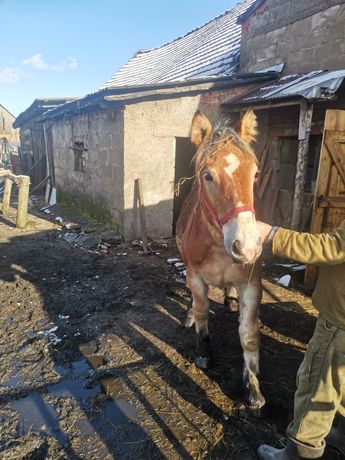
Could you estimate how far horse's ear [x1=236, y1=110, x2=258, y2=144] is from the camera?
254cm

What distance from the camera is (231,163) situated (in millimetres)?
2109

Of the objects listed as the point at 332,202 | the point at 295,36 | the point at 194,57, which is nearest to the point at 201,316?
the point at 332,202

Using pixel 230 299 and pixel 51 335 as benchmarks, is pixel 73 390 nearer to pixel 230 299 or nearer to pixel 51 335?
pixel 51 335

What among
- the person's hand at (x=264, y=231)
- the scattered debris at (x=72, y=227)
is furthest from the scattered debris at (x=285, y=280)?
the scattered debris at (x=72, y=227)

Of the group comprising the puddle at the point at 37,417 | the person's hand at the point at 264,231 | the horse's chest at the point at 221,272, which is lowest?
the puddle at the point at 37,417

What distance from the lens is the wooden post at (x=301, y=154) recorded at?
588cm

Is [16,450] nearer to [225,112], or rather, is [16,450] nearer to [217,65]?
[225,112]

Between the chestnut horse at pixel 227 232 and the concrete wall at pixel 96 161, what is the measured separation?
4.94 metres

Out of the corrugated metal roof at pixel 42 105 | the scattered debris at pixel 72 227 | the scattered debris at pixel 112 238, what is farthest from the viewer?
the corrugated metal roof at pixel 42 105

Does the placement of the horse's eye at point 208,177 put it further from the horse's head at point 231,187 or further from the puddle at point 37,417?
the puddle at point 37,417

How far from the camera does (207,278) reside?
2.85 meters

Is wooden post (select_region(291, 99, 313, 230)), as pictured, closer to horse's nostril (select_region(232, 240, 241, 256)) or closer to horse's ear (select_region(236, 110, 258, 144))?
horse's ear (select_region(236, 110, 258, 144))

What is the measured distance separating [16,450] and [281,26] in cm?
906

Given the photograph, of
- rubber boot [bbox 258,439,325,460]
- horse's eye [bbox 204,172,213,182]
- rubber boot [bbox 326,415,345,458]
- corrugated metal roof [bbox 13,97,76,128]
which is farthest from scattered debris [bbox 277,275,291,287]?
corrugated metal roof [bbox 13,97,76,128]
